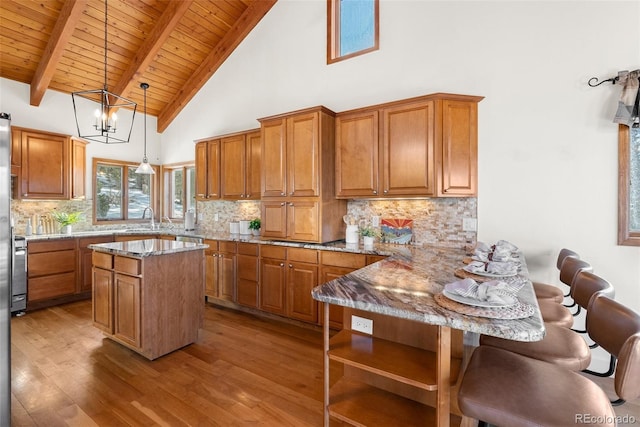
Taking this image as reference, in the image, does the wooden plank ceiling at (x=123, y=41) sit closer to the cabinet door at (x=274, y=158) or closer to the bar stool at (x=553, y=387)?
the cabinet door at (x=274, y=158)

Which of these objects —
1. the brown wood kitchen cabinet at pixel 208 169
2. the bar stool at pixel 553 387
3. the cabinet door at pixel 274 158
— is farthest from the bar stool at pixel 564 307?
the brown wood kitchen cabinet at pixel 208 169

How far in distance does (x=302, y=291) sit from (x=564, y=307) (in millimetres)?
2325

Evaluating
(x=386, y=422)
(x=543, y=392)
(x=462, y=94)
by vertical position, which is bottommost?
(x=386, y=422)

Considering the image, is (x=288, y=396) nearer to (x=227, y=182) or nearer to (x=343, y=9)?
(x=227, y=182)

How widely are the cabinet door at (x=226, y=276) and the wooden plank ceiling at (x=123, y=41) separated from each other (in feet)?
10.7

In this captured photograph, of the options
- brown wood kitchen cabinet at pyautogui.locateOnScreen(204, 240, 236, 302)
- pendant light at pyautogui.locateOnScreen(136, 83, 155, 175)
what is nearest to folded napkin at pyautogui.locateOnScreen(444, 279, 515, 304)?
brown wood kitchen cabinet at pyautogui.locateOnScreen(204, 240, 236, 302)

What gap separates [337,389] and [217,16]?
5.24m

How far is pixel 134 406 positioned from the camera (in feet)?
6.91

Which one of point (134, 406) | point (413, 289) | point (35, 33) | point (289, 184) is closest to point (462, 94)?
point (289, 184)

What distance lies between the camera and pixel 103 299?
3033 mm

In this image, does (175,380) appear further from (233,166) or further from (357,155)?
(233,166)

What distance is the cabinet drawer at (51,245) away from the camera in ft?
13.4

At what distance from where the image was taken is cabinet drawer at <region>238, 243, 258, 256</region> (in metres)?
3.82

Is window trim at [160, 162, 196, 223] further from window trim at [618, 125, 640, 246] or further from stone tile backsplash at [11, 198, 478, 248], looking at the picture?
window trim at [618, 125, 640, 246]
